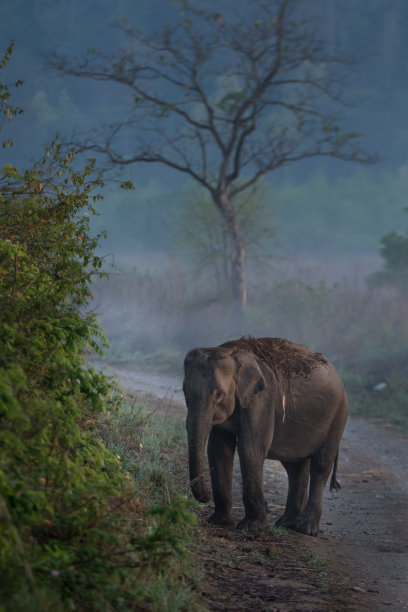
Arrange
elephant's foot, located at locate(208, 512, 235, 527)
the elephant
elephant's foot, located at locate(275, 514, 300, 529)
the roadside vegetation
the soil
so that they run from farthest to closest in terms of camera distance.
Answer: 1. the roadside vegetation
2. elephant's foot, located at locate(275, 514, 300, 529)
3. elephant's foot, located at locate(208, 512, 235, 527)
4. the elephant
5. the soil

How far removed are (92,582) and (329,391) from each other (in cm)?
481

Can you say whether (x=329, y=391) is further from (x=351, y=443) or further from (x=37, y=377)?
(x=351, y=443)

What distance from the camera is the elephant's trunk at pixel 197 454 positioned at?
21.0 ft

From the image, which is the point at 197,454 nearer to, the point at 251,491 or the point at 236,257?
the point at 251,491

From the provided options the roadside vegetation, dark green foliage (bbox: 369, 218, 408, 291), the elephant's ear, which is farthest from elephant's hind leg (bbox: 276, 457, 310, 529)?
dark green foliage (bbox: 369, 218, 408, 291)

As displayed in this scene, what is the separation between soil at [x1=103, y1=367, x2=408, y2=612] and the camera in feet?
17.4

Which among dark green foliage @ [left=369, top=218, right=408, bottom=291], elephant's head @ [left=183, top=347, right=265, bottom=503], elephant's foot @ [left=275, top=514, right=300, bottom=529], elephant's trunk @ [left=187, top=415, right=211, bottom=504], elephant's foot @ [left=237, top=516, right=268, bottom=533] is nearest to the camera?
elephant's trunk @ [left=187, top=415, right=211, bottom=504]

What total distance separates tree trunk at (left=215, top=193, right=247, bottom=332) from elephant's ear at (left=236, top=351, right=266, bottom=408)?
19842mm

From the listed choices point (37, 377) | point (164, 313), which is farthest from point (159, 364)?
point (37, 377)

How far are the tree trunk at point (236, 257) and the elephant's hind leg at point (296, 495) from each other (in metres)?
18.9

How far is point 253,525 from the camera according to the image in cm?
711

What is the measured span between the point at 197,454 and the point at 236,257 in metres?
21.2

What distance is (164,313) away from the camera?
105ft

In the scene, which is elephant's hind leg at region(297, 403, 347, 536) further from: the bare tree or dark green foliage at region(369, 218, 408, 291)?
dark green foliage at region(369, 218, 408, 291)
